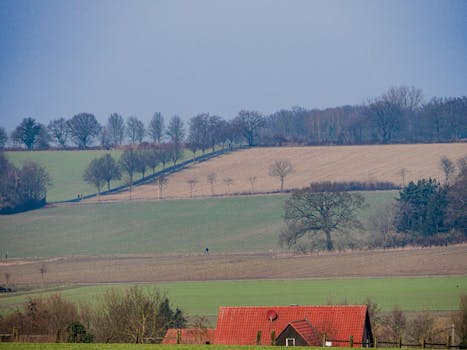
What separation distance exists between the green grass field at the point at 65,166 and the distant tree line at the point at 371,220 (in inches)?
1663

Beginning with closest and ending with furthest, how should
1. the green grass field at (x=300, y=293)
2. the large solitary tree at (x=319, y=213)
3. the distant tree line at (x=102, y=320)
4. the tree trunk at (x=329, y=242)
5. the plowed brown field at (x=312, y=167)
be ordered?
the distant tree line at (x=102, y=320) → the green grass field at (x=300, y=293) → the tree trunk at (x=329, y=242) → the large solitary tree at (x=319, y=213) → the plowed brown field at (x=312, y=167)

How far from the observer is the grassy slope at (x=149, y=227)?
8144 cm

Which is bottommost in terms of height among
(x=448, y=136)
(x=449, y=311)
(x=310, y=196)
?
(x=449, y=311)

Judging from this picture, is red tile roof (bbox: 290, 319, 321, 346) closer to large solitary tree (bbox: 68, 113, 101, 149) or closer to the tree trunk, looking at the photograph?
the tree trunk

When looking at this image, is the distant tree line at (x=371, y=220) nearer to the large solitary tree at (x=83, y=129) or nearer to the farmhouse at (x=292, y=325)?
the farmhouse at (x=292, y=325)

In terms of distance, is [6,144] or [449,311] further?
[6,144]

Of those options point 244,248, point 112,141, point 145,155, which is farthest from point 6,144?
point 244,248

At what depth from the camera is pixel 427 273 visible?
2303 inches

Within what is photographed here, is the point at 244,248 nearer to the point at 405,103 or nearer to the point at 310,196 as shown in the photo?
the point at 310,196

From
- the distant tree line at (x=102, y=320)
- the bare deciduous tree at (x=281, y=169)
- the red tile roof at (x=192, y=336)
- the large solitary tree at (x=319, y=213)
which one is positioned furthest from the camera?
the bare deciduous tree at (x=281, y=169)

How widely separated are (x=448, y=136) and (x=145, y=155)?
38986mm

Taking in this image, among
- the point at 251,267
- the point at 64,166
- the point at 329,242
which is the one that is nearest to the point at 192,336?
the point at 251,267

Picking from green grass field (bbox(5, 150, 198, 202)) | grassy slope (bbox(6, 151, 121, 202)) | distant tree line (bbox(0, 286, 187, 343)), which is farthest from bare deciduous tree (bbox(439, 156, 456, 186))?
→ distant tree line (bbox(0, 286, 187, 343))

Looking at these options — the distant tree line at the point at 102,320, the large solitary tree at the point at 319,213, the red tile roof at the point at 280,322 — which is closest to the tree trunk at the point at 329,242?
the large solitary tree at the point at 319,213
